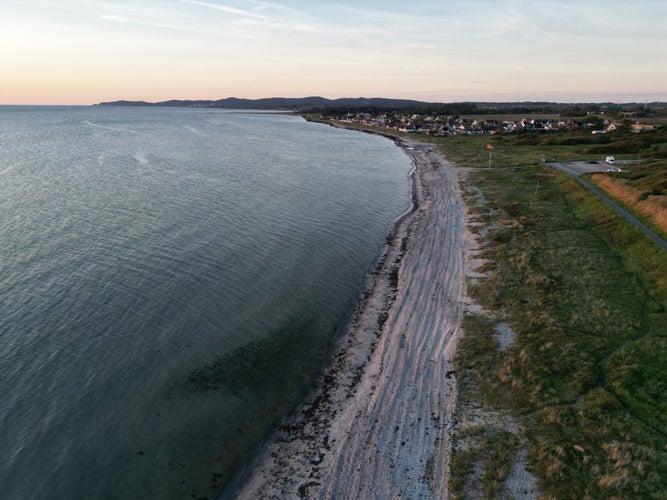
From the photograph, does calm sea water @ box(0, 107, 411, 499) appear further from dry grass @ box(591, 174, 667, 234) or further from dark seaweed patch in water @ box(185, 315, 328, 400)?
dry grass @ box(591, 174, 667, 234)

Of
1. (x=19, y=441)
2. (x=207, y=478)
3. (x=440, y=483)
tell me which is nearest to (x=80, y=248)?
(x=19, y=441)

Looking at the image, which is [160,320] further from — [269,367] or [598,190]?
[598,190]

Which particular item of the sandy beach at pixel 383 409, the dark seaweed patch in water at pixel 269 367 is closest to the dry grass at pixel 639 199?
the sandy beach at pixel 383 409

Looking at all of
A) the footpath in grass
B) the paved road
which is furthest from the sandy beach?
the paved road

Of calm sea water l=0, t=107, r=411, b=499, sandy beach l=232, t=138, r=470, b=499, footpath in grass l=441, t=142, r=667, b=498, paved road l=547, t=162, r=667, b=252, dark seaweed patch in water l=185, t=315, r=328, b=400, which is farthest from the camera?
paved road l=547, t=162, r=667, b=252

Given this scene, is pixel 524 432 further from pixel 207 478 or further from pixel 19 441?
pixel 19 441

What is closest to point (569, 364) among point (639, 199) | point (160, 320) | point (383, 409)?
point (383, 409)
